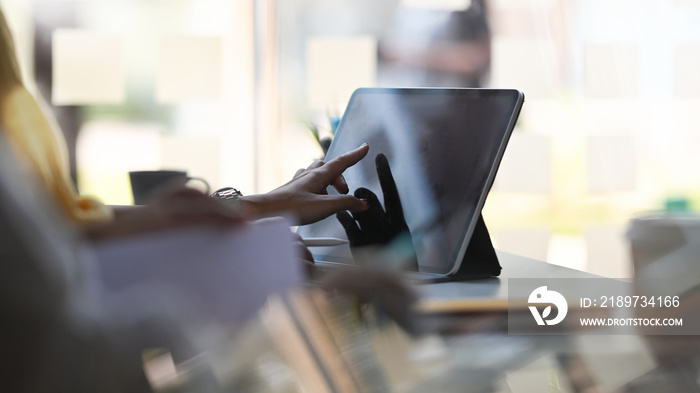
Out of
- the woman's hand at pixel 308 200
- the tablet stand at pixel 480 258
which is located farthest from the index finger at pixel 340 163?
the tablet stand at pixel 480 258

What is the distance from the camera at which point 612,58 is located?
307 cm

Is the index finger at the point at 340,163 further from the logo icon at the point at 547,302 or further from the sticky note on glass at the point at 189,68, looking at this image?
the sticky note on glass at the point at 189,68

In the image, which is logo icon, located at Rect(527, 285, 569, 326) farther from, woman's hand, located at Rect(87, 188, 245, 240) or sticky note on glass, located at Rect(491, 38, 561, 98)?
sticky note on glass, located at Rect(491, 38, 561, 98)

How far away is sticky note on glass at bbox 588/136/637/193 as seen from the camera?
3049 millimetres

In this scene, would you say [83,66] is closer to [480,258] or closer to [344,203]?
[344,203]

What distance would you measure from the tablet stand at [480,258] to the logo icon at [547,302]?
0.41 ft

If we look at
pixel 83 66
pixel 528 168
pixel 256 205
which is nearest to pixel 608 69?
pixel 528 168

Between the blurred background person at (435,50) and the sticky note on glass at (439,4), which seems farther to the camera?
the sticky note on glass at (439,4)

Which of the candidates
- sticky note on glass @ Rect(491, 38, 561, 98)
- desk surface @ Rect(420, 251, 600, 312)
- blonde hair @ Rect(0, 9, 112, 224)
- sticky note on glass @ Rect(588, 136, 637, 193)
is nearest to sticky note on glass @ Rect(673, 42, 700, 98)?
sticky note on glass @ Rect(588, 136, 637, 193)

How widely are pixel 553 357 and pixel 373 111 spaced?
0.42 metres

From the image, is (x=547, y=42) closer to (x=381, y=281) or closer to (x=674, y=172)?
(x=674, y=172)

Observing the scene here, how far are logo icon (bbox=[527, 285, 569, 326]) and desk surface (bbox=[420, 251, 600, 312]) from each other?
2 centimetres

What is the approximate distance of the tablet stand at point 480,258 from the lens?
71 cm

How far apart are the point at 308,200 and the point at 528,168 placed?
2.34m
